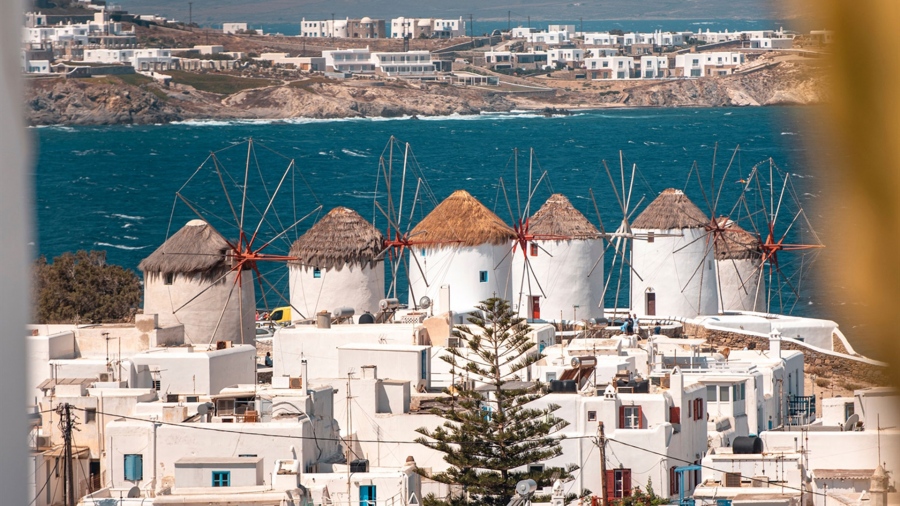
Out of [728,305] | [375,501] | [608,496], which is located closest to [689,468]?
[608,496]

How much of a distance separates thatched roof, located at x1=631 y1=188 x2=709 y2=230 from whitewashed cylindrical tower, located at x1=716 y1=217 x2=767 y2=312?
7.73 ft

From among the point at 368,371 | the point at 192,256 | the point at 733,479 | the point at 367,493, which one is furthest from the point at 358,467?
the point at 192,256

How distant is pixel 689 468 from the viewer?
80.5 feet

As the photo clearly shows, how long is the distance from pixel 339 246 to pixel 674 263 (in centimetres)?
934

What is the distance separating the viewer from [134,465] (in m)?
23.8

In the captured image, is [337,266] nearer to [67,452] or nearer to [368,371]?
[368,371]

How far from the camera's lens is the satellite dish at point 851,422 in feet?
84.9

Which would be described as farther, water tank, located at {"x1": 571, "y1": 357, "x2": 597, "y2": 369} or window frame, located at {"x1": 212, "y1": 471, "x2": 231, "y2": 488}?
water tank, located at {"x1": 571, "y1": 357, "x2": 597, "y2": 369}

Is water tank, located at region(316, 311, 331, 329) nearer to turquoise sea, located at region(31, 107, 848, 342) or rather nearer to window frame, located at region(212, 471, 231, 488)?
window frame, located at region(212, 471, 231, 488)

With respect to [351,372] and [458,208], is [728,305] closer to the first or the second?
[458,208]

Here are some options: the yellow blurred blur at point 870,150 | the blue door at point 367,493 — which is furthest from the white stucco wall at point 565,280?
the yellow blurred blur at point 870,150

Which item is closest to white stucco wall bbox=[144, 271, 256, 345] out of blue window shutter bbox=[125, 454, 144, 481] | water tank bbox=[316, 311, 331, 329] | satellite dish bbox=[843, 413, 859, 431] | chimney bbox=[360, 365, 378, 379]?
water tank bbox=[316, 311, 331, 329]

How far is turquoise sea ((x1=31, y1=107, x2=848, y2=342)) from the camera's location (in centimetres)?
10488

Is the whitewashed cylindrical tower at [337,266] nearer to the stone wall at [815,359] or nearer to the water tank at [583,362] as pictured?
the stone wall at [815,359]
